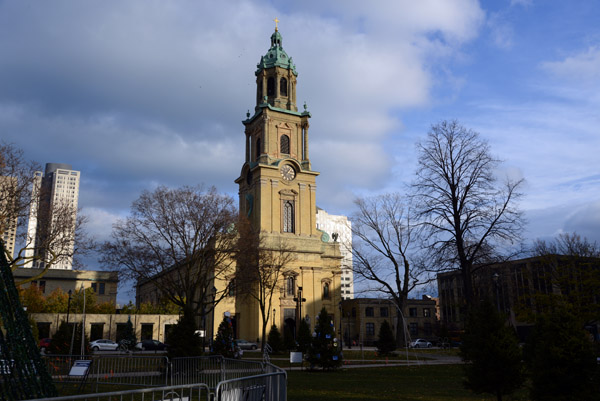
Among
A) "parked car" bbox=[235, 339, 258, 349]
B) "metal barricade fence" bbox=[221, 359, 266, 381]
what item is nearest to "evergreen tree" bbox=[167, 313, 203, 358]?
"metal barricade fence" bbox=[221, 359, 266, 381]

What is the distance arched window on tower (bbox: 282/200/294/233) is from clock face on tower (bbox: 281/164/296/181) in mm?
3241

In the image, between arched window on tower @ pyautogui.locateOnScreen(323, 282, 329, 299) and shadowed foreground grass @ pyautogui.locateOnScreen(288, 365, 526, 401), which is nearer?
shadowed foreground grass @ pyautogui.locateOnScreen(288, 365, 526, 401)

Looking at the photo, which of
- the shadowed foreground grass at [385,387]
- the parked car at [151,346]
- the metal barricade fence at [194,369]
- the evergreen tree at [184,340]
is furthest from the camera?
the parked car at [151,346]

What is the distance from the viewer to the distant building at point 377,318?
2960 inches

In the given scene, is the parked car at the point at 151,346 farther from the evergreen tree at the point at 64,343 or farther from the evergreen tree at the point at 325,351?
the evergreen tree at the point at 325,351

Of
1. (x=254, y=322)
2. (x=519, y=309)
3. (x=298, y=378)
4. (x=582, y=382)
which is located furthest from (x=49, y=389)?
(x=254, y=322)

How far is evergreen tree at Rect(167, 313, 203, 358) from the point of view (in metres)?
24.2

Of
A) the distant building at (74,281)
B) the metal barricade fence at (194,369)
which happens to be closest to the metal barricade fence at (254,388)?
the metal barricade fence at (194,369)

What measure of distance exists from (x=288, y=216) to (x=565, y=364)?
52493 millimetres

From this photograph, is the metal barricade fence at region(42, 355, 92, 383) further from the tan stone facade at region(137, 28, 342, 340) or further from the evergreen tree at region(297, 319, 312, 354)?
the tan stone facade at region(137, 28, 342, 340)

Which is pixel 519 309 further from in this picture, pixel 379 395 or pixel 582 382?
pixel 582 382

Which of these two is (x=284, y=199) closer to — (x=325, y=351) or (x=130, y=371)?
(x=325, y=351)

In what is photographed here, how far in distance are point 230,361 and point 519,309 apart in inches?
1080

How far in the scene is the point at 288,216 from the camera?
62.9 m
